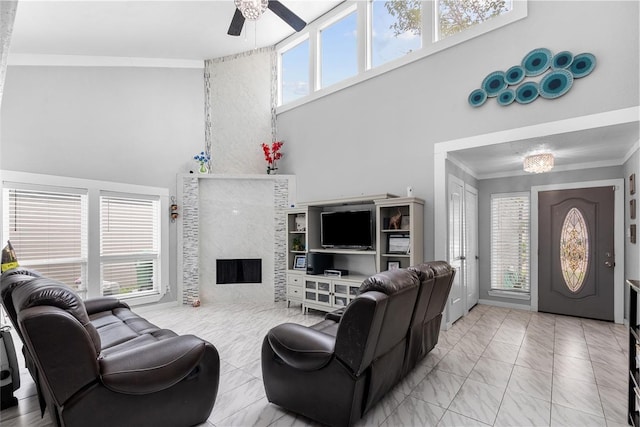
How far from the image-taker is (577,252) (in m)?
4.72

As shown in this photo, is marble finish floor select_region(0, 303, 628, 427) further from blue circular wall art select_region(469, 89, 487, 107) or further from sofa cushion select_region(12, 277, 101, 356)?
blue circular wall art select_region(469, 89, 487, 107)

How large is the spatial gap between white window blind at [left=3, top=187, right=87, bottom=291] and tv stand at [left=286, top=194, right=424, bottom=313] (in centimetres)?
296

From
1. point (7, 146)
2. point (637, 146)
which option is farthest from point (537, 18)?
point (7, 146)

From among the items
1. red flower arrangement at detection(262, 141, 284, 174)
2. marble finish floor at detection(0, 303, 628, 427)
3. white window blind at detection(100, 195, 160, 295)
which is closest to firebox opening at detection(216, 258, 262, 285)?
white window blind at detection(100, 195, 160, 295)

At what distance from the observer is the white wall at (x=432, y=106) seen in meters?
3.10

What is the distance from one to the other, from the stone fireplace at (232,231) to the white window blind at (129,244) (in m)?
0.44

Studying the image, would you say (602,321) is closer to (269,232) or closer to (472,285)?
(472,285)

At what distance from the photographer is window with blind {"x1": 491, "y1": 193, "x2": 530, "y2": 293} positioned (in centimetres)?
516

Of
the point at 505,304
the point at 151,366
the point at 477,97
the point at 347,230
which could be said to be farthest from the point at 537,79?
the point at 151,366

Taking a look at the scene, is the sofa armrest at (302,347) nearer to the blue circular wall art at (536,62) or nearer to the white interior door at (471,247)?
the white interior door at (471,247)

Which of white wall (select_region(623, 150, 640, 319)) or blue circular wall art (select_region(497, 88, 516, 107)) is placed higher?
blue circular wall art (select_region(497, 88, 516, 107))

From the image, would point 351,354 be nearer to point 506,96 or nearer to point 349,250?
point 349,250

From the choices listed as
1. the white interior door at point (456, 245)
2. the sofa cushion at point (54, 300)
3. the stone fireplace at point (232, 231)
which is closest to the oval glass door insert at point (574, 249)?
the white interior door at point (456, 245)

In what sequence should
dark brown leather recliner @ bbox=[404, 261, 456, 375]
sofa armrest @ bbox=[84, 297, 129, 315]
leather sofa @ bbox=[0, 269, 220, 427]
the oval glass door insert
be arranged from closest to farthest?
leather sofa @ bbox=[0, 269, 220, 427]
dark brown leather recliner @ bbox=[404, 261, 456, 375]
sofa armrest @ bbox=[84, 297, 129, 315]
the oval glass door insert
